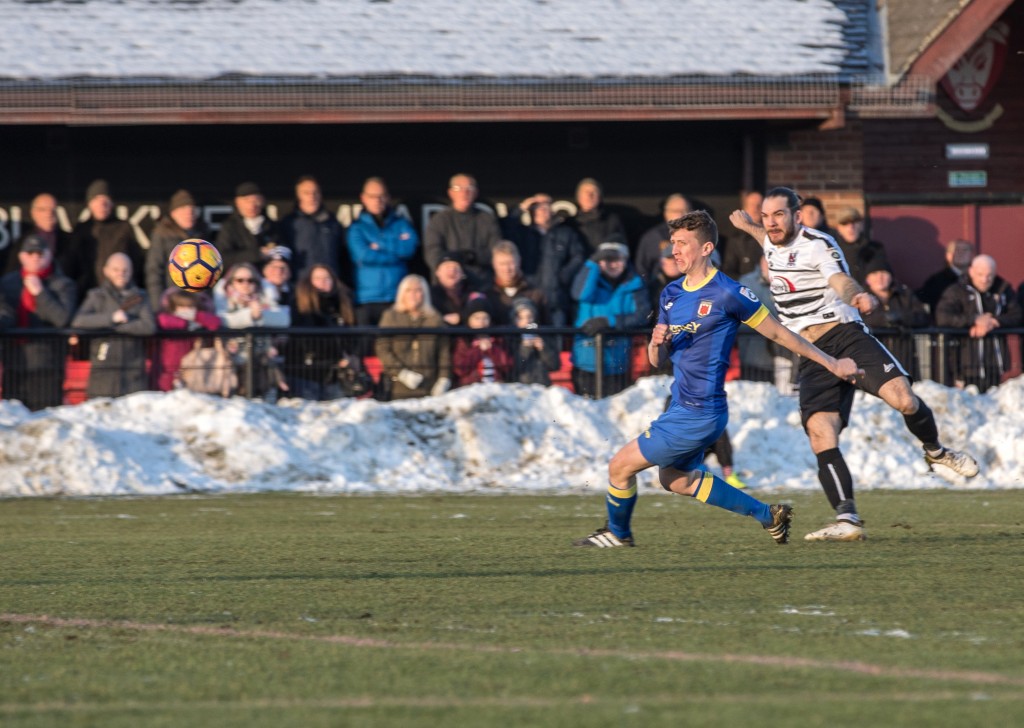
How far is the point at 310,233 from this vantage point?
16.3 meters

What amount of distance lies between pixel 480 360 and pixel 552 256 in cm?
181

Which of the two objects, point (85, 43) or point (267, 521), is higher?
point (85, 43)

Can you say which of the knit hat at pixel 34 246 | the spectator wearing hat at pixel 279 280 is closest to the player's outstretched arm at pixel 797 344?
the spectator wearing hat at pixel 279 280

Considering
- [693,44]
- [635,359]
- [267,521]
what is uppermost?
[693,44]

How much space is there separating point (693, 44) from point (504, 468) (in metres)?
6.05

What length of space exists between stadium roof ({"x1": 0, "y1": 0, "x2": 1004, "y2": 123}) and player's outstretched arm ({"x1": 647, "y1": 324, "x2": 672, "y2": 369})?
8.92 metres

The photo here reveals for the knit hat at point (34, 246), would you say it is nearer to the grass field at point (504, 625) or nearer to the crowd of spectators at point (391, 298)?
the crowd of spectators at point (391, 298)

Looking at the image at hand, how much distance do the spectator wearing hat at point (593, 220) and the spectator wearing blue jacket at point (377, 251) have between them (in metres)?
1.69

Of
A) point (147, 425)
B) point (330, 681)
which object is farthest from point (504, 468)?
point (330, 681)

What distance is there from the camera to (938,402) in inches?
580

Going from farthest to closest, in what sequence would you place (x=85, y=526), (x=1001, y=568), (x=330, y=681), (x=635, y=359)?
1. (x=635, y=359)
2. (x=85, y=526)
3. (x=1001, y=568)
4. (x=330, y=681)

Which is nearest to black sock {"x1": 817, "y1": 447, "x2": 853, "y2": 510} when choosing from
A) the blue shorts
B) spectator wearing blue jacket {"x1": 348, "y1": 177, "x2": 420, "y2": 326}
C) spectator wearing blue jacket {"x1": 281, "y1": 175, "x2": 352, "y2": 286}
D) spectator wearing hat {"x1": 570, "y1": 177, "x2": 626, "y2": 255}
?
the blue shorts

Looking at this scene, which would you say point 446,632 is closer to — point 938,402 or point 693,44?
point 938,402

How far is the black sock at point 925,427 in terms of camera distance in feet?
32.3
